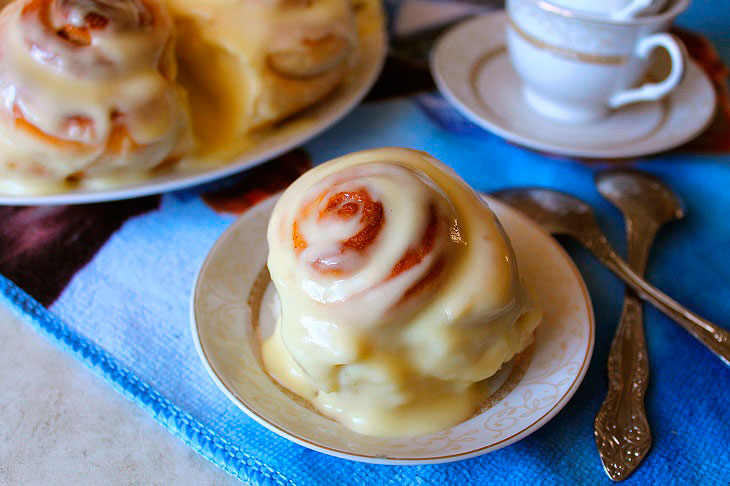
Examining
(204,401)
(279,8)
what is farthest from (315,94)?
(204,401)

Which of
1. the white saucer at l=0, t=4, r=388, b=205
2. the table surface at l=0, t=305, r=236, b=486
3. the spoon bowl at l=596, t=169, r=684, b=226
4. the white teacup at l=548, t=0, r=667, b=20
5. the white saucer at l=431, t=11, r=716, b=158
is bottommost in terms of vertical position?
the table surface at l=0, t=305, r=236, b=486

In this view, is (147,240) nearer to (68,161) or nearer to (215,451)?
(68,161)

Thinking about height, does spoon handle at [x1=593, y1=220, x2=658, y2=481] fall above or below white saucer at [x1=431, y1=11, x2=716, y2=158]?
below

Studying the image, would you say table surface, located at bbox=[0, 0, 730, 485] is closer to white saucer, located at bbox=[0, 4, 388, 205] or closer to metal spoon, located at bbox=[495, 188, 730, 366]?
white saucer, located at bbox=[0, 4, 388, 205]

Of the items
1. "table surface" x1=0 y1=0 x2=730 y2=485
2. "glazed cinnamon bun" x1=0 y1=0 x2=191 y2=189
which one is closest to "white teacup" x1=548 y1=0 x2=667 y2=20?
"glazed cinnamon bun" x1=0 y1=0 x2=191 y2=189

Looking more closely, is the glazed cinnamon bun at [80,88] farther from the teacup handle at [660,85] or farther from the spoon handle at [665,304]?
the teacup handle at [660,85]

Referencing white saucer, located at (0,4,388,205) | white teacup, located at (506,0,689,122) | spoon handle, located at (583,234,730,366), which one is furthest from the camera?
white teacup, located at (506,0,689,122)

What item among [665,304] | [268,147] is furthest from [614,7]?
[268,147]

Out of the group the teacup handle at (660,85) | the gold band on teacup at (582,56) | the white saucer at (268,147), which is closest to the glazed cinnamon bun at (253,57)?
the white saucer at (268,147)
